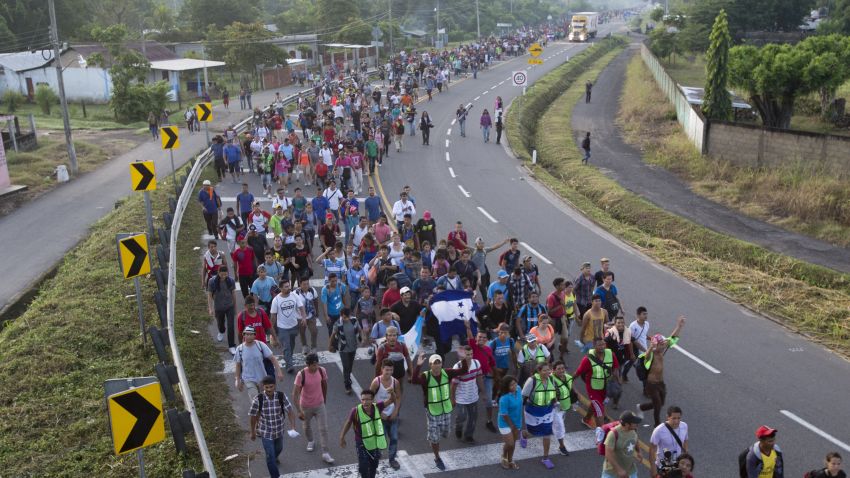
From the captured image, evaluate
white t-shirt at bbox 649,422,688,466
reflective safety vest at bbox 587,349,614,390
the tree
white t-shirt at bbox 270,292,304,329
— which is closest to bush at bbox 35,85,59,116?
the tree

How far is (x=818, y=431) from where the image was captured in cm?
1168

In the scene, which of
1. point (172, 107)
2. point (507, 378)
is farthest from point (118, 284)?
point (172, 107)

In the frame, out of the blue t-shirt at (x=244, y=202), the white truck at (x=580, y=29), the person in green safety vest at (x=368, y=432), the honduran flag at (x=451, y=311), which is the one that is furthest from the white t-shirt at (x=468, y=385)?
the white truck at (x=580, y=29)

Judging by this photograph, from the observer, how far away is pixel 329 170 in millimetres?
26656

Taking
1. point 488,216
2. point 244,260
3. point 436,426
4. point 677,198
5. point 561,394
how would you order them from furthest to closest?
point 677,198 < point 488,216 < point 244,260 < point 561,394 < point 436,426

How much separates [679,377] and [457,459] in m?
4.74

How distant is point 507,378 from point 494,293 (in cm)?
327

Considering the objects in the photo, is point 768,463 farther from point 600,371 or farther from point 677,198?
point 677,198

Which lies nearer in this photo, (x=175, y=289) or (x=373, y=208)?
(x=175, y=289)

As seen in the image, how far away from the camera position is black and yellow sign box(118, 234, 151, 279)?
1332 centimetres

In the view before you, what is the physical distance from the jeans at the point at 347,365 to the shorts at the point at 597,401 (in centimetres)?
364

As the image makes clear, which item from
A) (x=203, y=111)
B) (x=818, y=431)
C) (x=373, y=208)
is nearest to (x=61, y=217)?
(x=203, y=111)

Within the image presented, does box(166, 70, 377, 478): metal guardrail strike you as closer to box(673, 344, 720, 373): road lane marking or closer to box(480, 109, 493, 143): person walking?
box(673, 344, 720, 373): road lane marking

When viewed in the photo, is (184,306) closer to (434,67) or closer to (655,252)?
(655,252)
